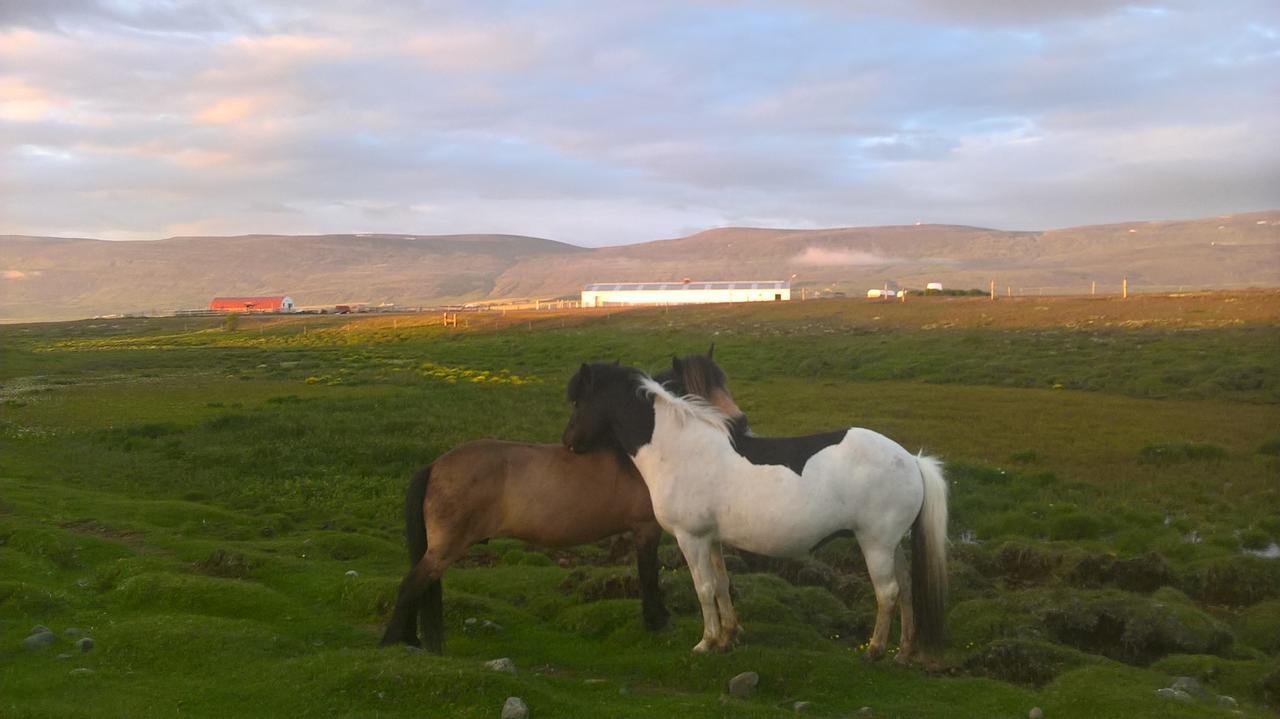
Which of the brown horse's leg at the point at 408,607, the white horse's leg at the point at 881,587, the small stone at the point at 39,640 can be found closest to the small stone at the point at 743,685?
the white horse's leg at the point at 881,587

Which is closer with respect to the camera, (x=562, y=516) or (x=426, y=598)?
(x=426, y=598)

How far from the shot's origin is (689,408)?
30.4 feet

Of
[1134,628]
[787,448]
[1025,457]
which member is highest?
[787,448]

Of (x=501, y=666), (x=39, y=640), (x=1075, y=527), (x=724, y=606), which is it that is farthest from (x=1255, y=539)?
(x=39, y=640)

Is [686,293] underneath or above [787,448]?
above

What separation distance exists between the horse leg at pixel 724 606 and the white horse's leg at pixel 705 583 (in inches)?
3.3

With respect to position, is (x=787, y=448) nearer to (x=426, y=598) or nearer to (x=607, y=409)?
(x=607, y=409)

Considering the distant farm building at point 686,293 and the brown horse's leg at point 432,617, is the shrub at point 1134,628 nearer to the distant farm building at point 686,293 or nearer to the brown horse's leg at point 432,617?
the brown horse's leg at point 432,617

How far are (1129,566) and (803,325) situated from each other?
165 feet

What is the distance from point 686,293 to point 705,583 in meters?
119

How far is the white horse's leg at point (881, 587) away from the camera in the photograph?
8648 millimetres

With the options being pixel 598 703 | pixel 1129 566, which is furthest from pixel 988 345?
pixel 598 703

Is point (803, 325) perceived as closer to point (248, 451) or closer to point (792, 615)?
point (248, 451)

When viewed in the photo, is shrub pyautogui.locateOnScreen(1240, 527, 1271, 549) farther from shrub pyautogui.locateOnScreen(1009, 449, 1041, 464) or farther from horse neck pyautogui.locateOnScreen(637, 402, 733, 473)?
horse neck pyautogui.locateOnScreen(637, 402, 733, 473)
